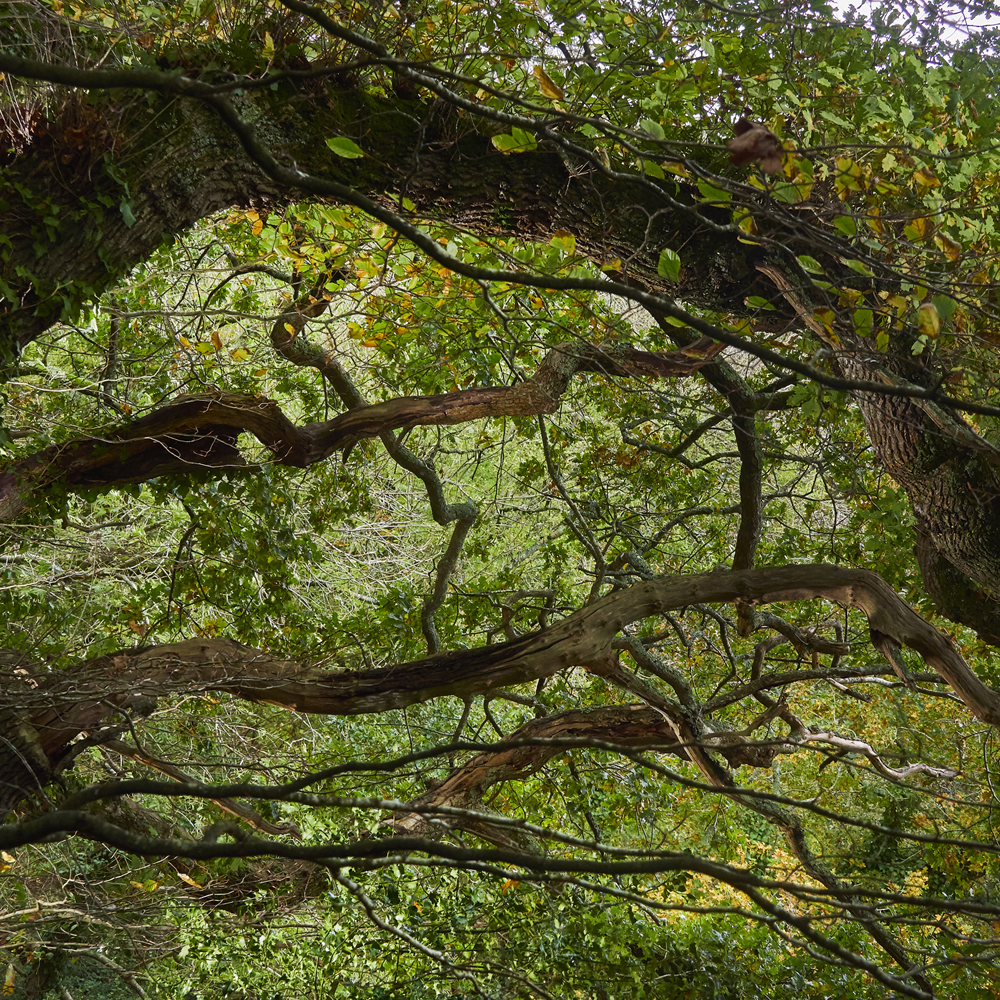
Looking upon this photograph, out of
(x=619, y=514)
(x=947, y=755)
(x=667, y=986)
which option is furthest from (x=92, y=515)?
(x=947, y=755)

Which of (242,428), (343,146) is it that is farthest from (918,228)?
(242,428)

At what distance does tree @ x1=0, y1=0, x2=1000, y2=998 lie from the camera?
8.65 ft

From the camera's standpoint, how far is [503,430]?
4.91 m

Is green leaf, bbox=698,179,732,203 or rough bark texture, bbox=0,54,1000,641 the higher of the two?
rough bark texture, bbox=0,54,1000,641

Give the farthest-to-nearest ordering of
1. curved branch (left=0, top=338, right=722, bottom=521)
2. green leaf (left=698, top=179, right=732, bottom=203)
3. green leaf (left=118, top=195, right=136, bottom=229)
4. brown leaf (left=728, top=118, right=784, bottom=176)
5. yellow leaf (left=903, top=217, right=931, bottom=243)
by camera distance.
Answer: curved branch (left=0, top=338, right=722, bottom=521) → green leaf (left=118, top=195, right=136, bottom=229) → yellow leaf (left=903, top=217, right=931, bottom=243) → green leaf (left=698, top=179, right=732, bottom=203) → brown leaf (left=728, top=118, right=784, bottom=176)

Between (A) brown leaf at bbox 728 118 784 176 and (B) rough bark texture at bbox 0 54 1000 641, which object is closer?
(A) brown leaf at bbox 728 118 784 176

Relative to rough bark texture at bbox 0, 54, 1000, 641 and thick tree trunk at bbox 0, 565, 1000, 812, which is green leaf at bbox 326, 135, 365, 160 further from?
thick tree trunk at bbox 0, 565, 1000, 812

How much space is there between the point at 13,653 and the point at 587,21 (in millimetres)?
3814

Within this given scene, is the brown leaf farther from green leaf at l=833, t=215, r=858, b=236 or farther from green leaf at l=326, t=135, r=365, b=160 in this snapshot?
green leaf at l=326, t=135, r=365, b=160

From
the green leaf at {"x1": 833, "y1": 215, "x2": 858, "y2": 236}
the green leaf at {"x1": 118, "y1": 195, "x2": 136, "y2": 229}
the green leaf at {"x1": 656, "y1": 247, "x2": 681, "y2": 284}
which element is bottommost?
the green leaf at {"x1": 656, "y1": 247, "x2": 681, "y2": 284}

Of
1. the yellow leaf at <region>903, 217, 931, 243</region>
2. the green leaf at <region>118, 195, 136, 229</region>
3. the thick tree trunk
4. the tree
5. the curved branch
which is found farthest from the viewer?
the curved branch

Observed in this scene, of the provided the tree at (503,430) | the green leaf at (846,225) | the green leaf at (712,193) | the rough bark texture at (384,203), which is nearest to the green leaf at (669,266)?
the tree at (503,430)

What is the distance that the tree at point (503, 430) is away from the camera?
2637mm

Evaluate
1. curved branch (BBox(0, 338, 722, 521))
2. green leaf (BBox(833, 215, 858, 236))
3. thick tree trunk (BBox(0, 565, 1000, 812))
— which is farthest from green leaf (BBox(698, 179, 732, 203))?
curved branch (BBox(0, 338, 722, 521))
